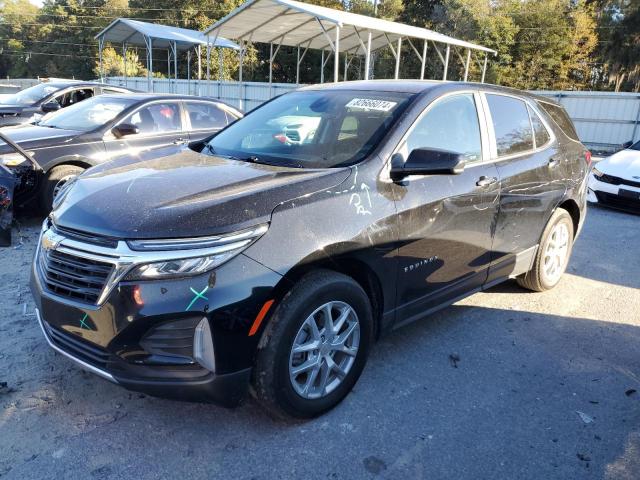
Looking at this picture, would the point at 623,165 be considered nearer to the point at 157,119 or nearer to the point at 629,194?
the point at 629,194

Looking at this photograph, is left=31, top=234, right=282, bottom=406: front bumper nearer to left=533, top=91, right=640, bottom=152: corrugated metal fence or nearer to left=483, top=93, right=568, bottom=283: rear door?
left=483, top=93, right=568, bottom=283: rear door

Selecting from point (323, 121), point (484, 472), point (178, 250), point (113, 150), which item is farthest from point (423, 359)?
point (113, 150)

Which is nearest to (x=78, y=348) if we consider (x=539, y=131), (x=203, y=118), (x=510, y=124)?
(x=510, y=124)

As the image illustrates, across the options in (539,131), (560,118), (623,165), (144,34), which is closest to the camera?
(539,131)

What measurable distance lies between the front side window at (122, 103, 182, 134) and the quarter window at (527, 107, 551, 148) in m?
4.78

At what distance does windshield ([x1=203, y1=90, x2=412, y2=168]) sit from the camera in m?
3.17

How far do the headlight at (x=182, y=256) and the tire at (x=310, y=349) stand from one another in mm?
405

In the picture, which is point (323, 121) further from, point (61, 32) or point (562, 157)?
point (61, 32)

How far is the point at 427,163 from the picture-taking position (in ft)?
9.85

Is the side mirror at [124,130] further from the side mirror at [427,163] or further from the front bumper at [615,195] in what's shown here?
the front bumper at [615,195]

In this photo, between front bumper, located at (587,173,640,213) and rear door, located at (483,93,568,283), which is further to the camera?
front bumper, located at (587,173,640,213)

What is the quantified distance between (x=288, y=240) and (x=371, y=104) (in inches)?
55.6

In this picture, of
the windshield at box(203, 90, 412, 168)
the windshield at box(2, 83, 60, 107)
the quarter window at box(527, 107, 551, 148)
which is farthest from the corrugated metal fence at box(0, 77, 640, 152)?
the windshield at box(203, 90, 412, 168)

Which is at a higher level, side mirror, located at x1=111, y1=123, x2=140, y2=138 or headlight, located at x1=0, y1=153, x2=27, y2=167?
side mirror, located at x1=111, y1=123, x2=140, y2=138
